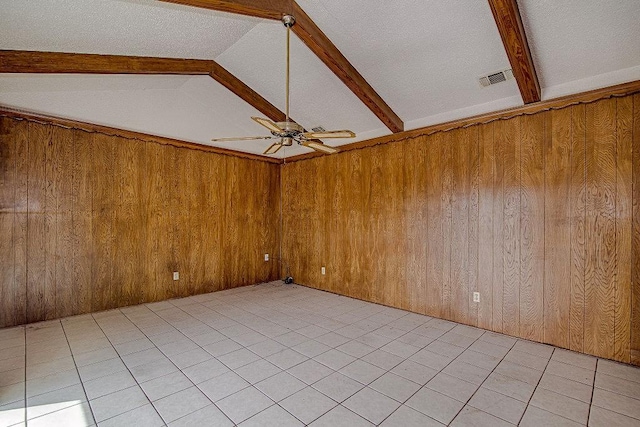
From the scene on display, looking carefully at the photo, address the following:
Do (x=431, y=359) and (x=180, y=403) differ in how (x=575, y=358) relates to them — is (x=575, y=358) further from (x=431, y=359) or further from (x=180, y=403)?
(x=180, y=403)

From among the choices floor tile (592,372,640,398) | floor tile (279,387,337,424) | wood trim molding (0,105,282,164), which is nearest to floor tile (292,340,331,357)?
floor tile (279,387,337,424)

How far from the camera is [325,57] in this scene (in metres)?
3.12

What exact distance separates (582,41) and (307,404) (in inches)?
148

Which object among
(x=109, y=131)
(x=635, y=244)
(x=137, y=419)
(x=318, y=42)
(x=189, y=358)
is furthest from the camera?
(x=109, y=131)

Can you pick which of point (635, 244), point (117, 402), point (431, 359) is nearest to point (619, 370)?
point (635, 244)

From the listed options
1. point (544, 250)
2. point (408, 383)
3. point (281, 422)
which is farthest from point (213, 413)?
point (544, 250)

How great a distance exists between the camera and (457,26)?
8.77ft

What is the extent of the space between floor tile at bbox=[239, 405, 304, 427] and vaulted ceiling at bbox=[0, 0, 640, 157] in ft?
9.83

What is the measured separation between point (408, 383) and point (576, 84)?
129 inches

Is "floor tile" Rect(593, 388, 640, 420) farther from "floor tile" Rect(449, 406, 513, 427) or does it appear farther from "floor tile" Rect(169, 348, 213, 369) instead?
"floor tile" Rect(169, 348, 213, 369)

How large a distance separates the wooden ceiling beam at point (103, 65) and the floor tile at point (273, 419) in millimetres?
3362

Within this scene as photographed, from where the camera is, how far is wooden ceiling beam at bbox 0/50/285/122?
102 inches

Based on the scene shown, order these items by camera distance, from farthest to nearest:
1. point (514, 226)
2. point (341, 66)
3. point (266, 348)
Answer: point (514, 226) < point (341, 66) < point (266, 348)

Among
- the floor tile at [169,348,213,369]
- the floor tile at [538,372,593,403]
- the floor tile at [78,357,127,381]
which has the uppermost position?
the floor tile at [78,357,127,381]
